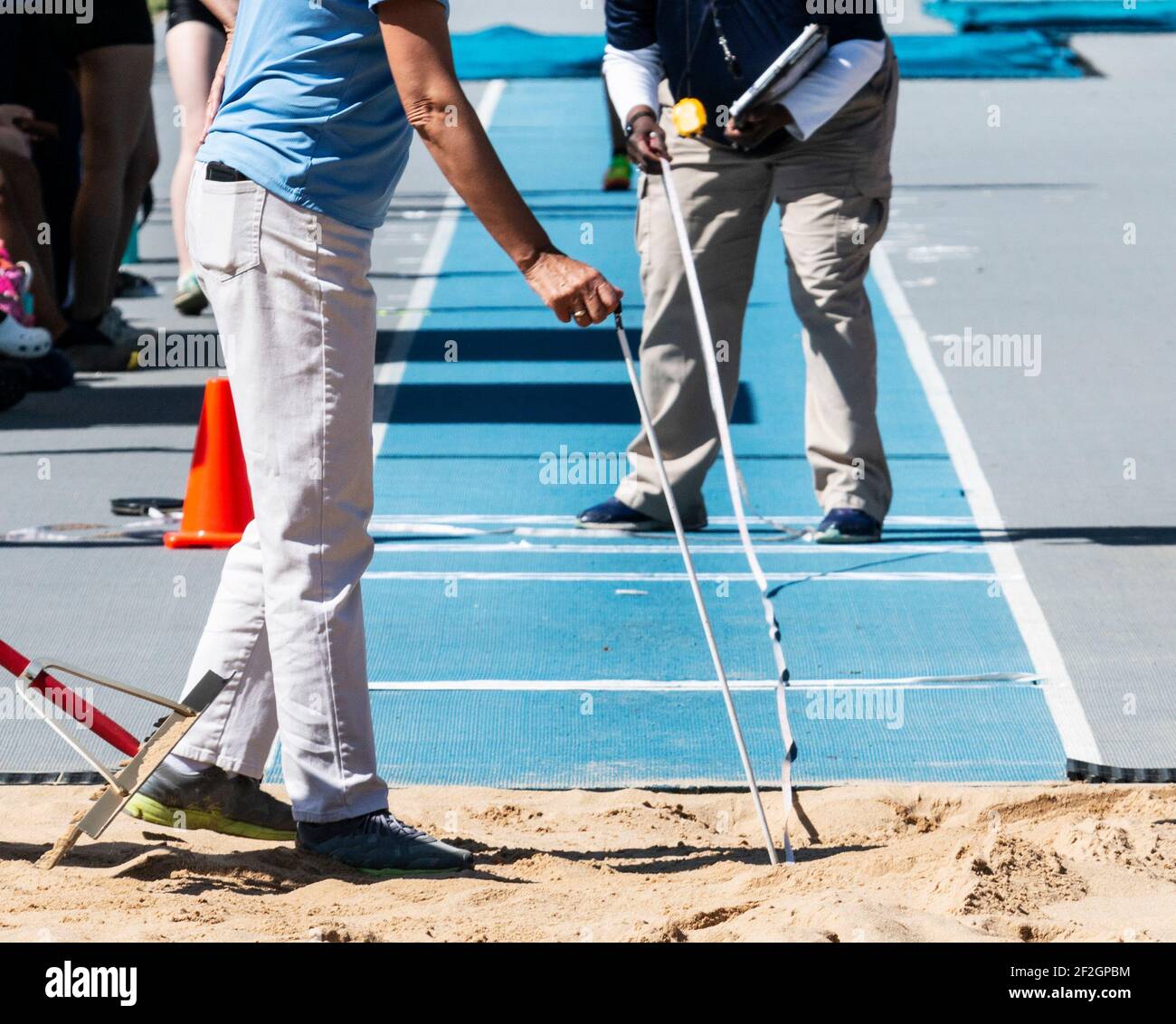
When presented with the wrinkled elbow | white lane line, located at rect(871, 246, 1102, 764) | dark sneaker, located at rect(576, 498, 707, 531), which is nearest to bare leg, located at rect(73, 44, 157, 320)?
dark sneaker, located at rect(576, 498, 707, 531)

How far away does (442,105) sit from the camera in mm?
4082

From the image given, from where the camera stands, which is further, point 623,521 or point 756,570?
point 623,521

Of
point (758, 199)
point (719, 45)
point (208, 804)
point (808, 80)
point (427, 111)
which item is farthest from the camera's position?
point (758, 199)

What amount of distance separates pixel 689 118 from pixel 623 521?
161cm

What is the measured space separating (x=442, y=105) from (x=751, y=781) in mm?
1663

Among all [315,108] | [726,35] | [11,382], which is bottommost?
[11,382]

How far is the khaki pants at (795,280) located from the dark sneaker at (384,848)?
3.31 m

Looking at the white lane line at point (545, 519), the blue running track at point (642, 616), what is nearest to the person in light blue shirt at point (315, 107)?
the blue running track at point (642, 616)

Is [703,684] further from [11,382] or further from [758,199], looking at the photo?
[11,382]

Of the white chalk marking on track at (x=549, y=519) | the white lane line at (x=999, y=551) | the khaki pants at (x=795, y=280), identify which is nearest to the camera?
the white lane line at (x=999, y=551)

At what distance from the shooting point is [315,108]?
4.25m

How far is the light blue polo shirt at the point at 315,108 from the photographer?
13.9 ft

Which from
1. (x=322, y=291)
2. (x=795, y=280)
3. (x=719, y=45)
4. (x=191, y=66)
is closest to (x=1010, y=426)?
(x=795, y=280)

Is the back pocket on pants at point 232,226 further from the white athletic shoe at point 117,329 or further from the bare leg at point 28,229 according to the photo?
the white athletic shoe at point 117,329
